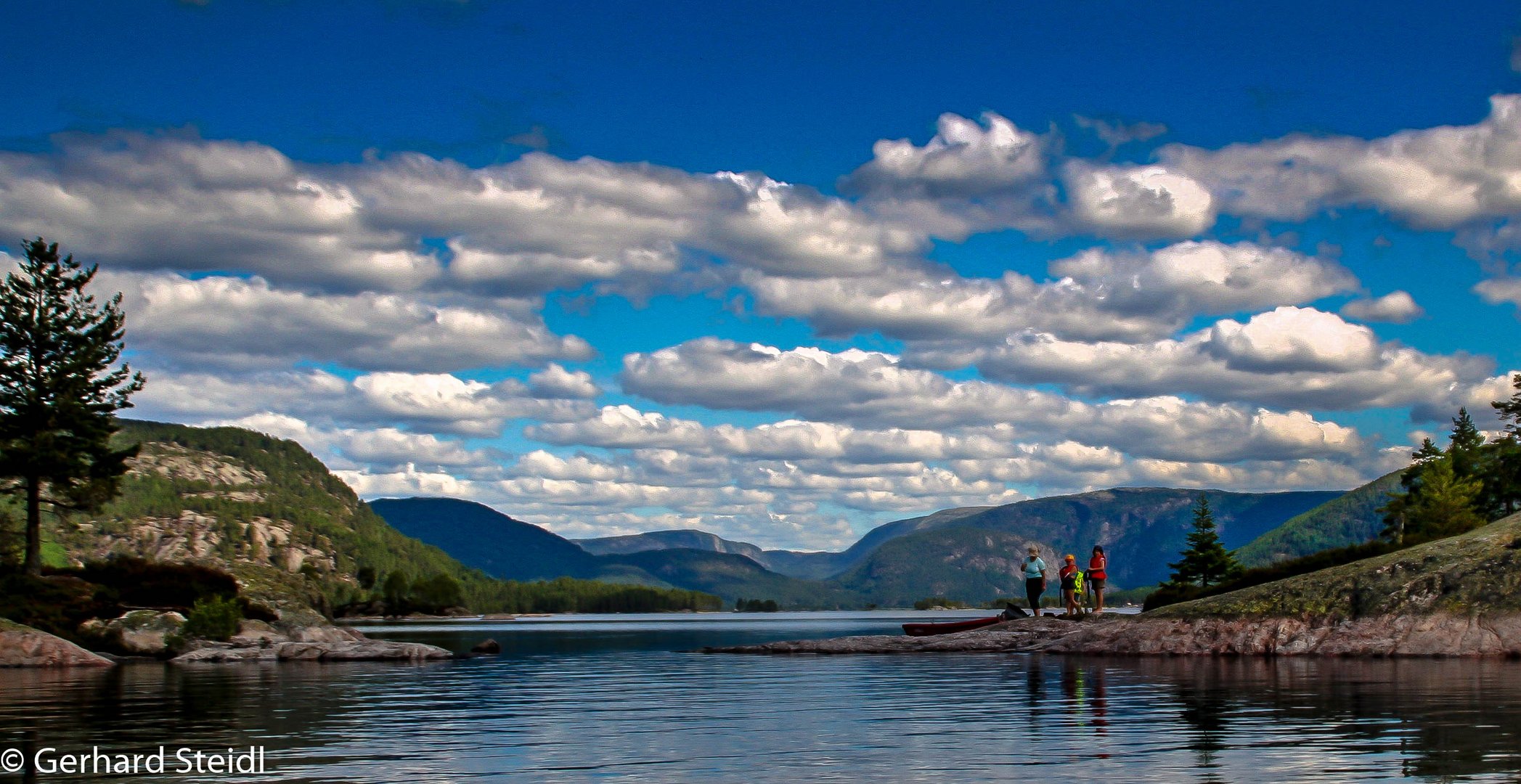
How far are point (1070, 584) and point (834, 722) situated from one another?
31.5 meters

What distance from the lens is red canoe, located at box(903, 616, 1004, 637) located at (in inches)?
2203

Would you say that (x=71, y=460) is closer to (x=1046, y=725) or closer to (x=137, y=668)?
(x=137, y=668)

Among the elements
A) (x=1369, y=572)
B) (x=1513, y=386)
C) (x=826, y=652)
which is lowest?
(x=826, y=652)

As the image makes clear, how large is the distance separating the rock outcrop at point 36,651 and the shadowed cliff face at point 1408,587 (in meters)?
45.7

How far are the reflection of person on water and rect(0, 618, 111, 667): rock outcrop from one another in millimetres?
42531

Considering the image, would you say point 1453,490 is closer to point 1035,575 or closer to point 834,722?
point 1035,575

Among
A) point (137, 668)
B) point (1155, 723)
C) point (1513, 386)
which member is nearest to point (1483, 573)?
point (1155, 723)

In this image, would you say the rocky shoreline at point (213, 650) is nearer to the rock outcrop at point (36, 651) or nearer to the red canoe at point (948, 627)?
the rock outcrop at point (36, 651)

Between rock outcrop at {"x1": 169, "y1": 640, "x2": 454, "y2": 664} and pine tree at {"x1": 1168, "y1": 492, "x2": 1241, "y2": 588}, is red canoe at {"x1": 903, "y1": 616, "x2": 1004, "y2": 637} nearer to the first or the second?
rock outcrop at {"x1": 169, "y1": 640, "x2": 454, "y2": 664}

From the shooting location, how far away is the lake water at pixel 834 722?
17.4 m

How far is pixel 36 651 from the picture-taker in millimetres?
51156

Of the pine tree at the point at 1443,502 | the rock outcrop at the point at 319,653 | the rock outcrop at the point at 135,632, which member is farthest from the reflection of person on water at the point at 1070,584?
the pine tree at the point at 1443,502

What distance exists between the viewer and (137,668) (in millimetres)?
50000

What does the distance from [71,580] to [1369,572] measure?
218ft
